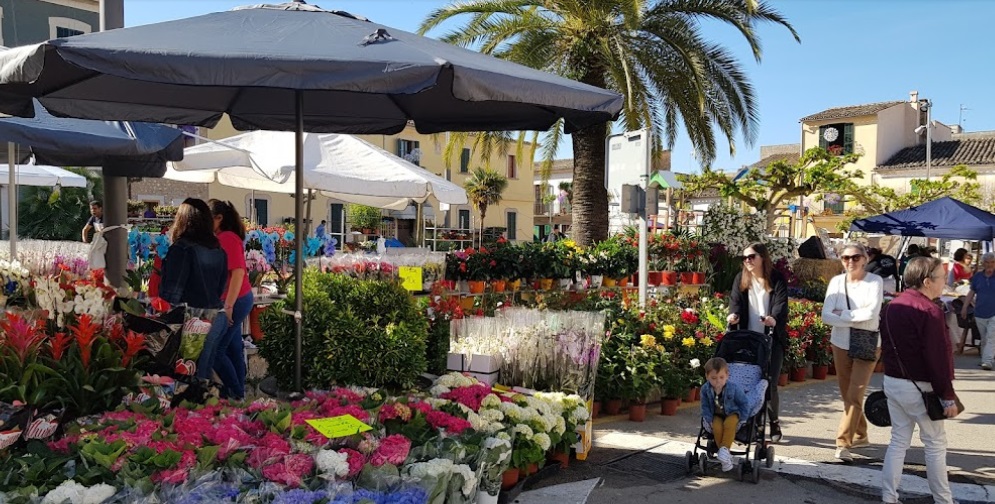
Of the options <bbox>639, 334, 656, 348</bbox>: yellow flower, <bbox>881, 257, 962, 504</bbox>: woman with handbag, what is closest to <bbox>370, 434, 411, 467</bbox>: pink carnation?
<bbox>881, 257, 962, 504</bbox>: woman with handbag

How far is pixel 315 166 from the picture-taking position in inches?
342

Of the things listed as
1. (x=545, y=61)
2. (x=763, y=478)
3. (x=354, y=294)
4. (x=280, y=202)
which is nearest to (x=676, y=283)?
(x=545, y=61)

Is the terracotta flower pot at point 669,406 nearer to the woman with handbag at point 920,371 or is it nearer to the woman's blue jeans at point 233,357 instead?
the woman with handbag at point 920,371

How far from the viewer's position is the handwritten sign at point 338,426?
3.18m

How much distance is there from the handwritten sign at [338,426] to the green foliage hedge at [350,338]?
1166 millimetres

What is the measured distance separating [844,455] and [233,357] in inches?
180

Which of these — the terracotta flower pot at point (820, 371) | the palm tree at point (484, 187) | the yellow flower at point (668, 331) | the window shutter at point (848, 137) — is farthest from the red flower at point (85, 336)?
the window shutter at point (848, 137)

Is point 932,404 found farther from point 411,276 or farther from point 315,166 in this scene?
point 315,166

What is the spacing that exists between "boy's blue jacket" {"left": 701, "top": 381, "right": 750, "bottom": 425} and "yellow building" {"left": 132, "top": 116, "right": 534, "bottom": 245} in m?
18.4

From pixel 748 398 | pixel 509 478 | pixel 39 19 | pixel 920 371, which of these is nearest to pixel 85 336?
pixel 509 478

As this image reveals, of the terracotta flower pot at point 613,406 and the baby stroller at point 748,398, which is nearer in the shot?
the baby stroller at point 748,398

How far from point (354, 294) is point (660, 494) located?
2.34 m

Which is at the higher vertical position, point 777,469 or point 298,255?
point 298,255

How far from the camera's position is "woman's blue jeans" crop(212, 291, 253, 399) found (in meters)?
4.98
